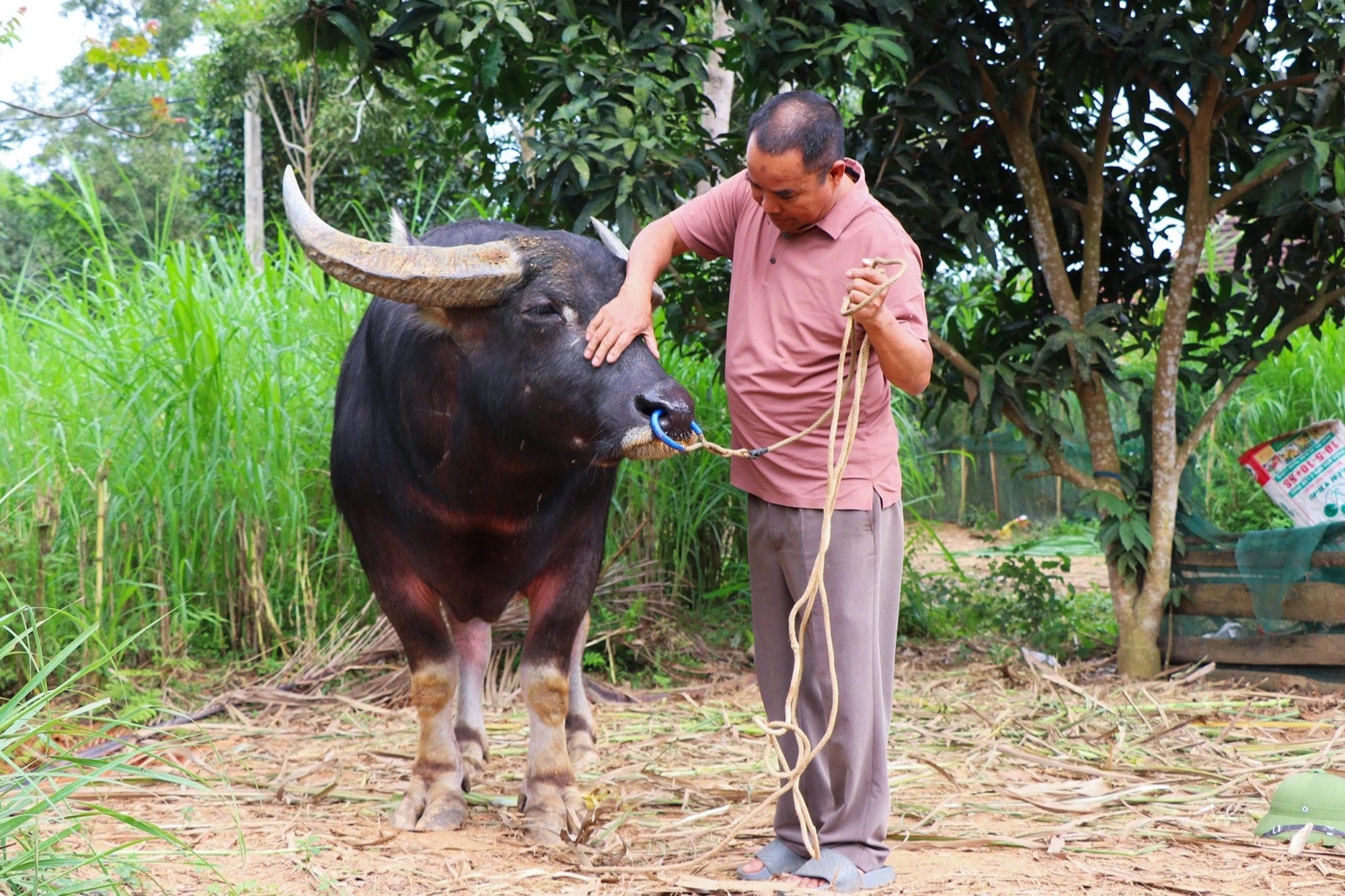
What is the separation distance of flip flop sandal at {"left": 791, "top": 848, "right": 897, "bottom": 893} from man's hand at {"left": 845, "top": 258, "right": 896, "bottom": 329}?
1.08m

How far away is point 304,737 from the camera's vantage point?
3.89 m

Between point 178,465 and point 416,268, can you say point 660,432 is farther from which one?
point 178,465

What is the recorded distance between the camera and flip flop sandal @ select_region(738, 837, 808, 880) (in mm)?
2430

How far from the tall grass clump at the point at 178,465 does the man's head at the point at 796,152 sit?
2829 mm

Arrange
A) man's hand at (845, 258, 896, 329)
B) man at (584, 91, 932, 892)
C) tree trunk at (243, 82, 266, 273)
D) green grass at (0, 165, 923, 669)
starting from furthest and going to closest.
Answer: tree trunk at (243, 82, 266, 273) < green grass at (0, 165, 923, 669) < man at (584, 91, 932, 892) < man's hand at (845, 258, 896, 329)

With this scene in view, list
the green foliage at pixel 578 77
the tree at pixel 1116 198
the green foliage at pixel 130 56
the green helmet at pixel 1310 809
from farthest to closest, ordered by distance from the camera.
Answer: the green foliage at pixel 130 56 → the tree at pixel 1116 198 → the green foliage at pixel 578 77 → the green helmet at pixel 1310 809

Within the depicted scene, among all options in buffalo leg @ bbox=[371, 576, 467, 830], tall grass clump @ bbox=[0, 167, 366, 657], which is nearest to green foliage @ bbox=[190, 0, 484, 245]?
tall grass clump @ bbox=[0, 167, 366, 657]

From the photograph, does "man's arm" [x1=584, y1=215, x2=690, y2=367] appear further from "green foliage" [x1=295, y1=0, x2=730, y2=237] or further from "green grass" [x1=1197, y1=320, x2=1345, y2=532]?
"green grass" [x1=1197, y1=320, x2=1345, y2=532]

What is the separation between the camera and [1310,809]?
8.58 ft

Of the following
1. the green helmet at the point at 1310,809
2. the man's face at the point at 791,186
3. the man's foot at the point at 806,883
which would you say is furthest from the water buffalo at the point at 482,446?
the green helmet at the point at 1310,809

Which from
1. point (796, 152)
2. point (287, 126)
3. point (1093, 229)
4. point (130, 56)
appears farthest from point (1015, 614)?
point (287, 126)

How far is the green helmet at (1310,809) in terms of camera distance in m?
2.58

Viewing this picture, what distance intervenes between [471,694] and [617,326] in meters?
1.53

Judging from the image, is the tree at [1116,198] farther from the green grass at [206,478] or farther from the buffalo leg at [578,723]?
the buffalo leg at [578,723]
